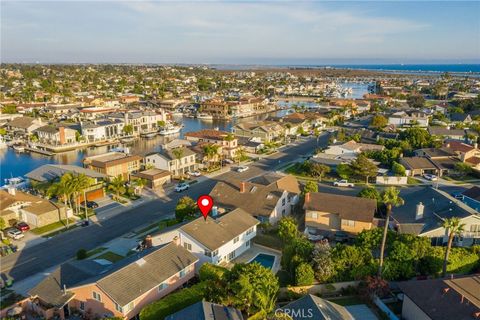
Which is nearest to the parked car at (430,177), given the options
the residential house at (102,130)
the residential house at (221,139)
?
the residential house at (221,139)

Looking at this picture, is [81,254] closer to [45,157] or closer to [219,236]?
[219,236]

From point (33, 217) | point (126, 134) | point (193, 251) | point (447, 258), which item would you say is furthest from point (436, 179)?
point (126, 134)

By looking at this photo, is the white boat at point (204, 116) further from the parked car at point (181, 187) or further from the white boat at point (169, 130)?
the parked car at point (181, 187)

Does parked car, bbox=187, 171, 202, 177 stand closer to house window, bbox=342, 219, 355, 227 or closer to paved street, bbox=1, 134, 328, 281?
paved street, bbox=1, 134, 328, 281

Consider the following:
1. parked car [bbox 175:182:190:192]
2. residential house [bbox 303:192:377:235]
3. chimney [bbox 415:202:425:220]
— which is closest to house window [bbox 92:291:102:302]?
residential house [bbox 303:192:377:235]

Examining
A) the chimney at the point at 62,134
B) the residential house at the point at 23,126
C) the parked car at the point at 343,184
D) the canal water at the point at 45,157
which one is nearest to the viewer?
the parked car at the point at 343,184

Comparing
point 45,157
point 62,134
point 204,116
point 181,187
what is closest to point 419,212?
point 181,187
